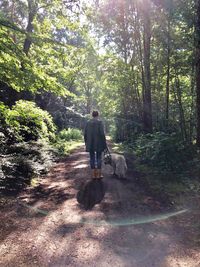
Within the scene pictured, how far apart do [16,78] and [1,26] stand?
44.6 inches

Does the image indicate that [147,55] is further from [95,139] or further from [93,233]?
[93,233]

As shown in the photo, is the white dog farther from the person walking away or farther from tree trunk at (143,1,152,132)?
tree trunk at (143,1,152,132)

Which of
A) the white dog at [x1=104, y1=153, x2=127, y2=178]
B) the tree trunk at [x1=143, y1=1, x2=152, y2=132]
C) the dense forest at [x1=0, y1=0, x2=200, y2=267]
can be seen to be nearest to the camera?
the dense forest at [x1=0, y1=0, x2=200, y2=267]

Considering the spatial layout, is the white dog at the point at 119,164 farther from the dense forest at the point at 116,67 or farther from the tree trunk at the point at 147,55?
the tree trunk at the point at 147,55

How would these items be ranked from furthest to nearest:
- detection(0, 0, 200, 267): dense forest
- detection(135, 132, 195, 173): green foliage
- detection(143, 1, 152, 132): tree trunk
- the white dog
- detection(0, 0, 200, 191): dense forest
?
detection(143, 1, 152, 132): tree trunk → detection(135, 132, 195, 173): green foliage → the white dog → detection(0, 0, 200, 191): dense forest → detection(0, 0, 200, 267): dense forest

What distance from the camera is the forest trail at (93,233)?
3844mm

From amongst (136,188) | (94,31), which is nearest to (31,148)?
(136,188)

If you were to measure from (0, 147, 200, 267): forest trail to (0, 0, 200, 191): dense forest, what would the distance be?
182 cm

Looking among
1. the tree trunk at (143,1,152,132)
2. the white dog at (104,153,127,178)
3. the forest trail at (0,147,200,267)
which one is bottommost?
the forest trail at (0,147,200,267)

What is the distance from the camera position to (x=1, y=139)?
816cm

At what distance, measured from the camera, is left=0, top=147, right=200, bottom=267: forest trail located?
384 cm

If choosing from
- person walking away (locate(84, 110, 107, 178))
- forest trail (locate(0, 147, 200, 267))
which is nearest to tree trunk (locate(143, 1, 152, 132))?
person walking away (locate(84, 110, 107, 178))

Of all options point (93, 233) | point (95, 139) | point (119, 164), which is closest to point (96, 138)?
point (95, 139)

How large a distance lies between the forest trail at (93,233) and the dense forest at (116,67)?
5.99 feet
